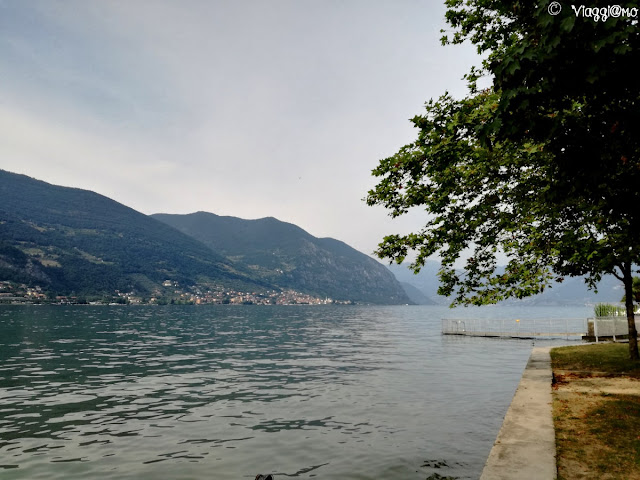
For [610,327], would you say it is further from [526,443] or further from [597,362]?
[526,443]

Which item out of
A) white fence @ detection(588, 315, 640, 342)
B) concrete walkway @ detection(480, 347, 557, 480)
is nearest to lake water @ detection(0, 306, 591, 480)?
concrete walkway @ detection(480, 347, 557, 480)

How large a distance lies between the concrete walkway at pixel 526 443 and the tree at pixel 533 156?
416 cm

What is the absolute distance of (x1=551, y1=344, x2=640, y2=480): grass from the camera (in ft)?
26.5

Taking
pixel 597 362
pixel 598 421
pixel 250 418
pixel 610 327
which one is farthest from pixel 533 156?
pixel 610 327

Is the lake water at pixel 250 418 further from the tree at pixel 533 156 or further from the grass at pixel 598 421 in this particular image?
the tree at pixel 533 156

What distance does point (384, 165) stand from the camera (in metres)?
14.0

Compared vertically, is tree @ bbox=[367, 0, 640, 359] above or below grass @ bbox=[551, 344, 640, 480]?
above

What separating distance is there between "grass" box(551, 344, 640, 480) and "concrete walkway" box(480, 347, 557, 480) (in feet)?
0.76

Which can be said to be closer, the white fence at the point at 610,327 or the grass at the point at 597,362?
the grass at the point at 597,362

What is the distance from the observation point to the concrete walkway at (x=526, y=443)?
7.93 meters

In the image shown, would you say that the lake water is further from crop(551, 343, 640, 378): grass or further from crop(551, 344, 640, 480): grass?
crop(551, 343, 640, 378): grass

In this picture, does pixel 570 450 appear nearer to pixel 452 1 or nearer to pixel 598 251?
pixel 598 251

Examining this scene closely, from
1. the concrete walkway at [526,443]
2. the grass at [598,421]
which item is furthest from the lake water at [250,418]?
the grass at [598,421]

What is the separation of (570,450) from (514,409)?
401 centimetres
